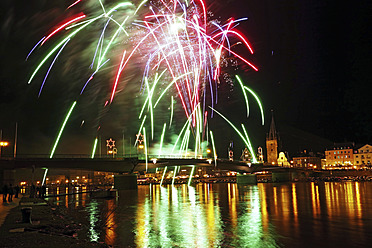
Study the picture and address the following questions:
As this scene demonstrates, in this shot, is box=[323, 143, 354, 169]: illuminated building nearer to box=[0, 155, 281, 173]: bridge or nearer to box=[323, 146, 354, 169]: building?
box=[323, 146, 354, 169]: building

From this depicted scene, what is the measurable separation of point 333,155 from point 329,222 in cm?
18527

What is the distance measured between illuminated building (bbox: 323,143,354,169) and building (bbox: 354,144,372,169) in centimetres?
297

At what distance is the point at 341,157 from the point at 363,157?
48.8ft

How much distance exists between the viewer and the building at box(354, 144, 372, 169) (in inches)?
6924

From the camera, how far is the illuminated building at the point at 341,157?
7336 inches

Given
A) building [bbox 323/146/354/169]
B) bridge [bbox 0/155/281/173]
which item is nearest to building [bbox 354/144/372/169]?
building [bbox 323/146/354/169]

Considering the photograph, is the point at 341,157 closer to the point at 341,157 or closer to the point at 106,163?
the point at 341,157

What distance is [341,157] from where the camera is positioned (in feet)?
632

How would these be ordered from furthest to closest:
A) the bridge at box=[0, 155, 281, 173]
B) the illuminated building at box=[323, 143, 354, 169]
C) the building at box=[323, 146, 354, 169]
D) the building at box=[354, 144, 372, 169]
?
the illuminated building at box=[323, 143, 354, 169]
the building at box=[323, 146, 354, 169]
the building at box=[354, 144, 372, 169]
the bridge at box=[0, 155, 281, 173]

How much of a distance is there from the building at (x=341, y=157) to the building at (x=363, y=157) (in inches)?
114

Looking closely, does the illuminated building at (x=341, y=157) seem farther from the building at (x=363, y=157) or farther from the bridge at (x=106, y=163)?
the bridge at (x=106, y=163)

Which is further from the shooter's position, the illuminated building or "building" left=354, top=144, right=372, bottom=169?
the illuminated building

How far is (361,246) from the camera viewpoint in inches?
732

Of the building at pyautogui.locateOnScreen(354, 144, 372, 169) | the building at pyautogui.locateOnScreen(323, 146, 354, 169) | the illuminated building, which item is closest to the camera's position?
the building at pyautogui.locateOnScreen(354, 144, 372, 169)
